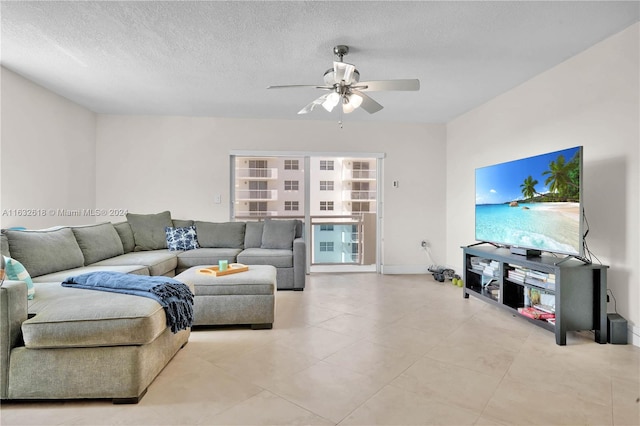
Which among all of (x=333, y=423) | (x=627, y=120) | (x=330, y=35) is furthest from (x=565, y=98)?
(x=333, y=423)

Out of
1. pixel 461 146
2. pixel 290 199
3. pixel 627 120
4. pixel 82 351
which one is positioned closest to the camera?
pixel 82 351

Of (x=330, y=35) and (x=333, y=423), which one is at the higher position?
(x=330, y=35)

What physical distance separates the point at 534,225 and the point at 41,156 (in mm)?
5178

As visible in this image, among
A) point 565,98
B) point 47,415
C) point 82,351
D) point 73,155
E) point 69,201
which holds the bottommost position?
point 47,415

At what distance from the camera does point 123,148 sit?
15.8 feet

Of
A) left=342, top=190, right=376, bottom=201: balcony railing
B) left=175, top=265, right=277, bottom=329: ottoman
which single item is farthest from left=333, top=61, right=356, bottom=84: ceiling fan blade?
left=342, top=190, right=376, bottom=201: balcony railing

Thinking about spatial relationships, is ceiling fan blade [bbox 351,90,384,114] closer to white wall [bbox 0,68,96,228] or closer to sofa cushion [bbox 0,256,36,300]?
sofa cushion [bbox 0,256,36,300]

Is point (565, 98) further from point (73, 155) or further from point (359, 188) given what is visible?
point (73, 155)

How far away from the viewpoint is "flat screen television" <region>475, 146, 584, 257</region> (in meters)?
2.55

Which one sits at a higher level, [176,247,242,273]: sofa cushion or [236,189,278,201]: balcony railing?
[236,189,278,201]: balcony railing

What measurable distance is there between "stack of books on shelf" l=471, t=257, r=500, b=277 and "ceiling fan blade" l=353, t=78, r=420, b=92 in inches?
76.9

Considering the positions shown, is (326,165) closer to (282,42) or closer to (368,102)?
(368,102)

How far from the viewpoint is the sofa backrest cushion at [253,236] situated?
4.56 metres

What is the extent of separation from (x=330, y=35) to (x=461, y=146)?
308 cm
